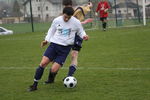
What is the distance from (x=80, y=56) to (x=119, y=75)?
12.8 ft

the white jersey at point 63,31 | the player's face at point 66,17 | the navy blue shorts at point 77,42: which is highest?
the player's face at point 66,17

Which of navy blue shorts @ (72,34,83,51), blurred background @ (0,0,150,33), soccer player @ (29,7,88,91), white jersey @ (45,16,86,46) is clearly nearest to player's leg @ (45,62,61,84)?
soccer player @ (29,7,88,91)

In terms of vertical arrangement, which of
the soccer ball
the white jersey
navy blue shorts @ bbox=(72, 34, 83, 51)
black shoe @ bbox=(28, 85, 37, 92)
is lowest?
black shoe @ bbox=(28, 85, 37, 92)

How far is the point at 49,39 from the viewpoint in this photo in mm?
6977

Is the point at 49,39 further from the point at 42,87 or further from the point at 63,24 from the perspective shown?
the point at 42,87

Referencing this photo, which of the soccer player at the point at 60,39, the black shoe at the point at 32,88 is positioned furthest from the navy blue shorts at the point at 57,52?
the black shoe at the point at 32,88

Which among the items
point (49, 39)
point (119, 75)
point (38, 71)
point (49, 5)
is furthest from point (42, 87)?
point (49, 5)

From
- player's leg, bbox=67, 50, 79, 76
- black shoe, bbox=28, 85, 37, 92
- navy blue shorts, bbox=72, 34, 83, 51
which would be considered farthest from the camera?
navy blue shorts, bbox=72, 34, 83, 51

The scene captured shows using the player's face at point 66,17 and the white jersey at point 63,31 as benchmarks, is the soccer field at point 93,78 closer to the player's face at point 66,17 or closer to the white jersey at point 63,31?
the white jersey at point 63,31

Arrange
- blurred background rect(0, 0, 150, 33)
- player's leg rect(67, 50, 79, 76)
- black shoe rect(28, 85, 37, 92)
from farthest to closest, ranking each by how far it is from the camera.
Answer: blurred background rect(0, 0, 150, 33) → player's leg rect(67, 50, 79, 76) → black shoe rect(28, 85, 37, 92)

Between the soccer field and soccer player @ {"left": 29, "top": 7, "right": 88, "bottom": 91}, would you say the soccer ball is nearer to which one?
the soccer field

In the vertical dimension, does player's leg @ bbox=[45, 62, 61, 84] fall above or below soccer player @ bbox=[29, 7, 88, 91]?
below

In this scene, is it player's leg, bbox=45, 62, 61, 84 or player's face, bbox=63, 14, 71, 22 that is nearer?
player's face, bbox=63, 14, 71, 22

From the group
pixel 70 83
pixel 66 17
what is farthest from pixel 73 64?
pixel 66 17
